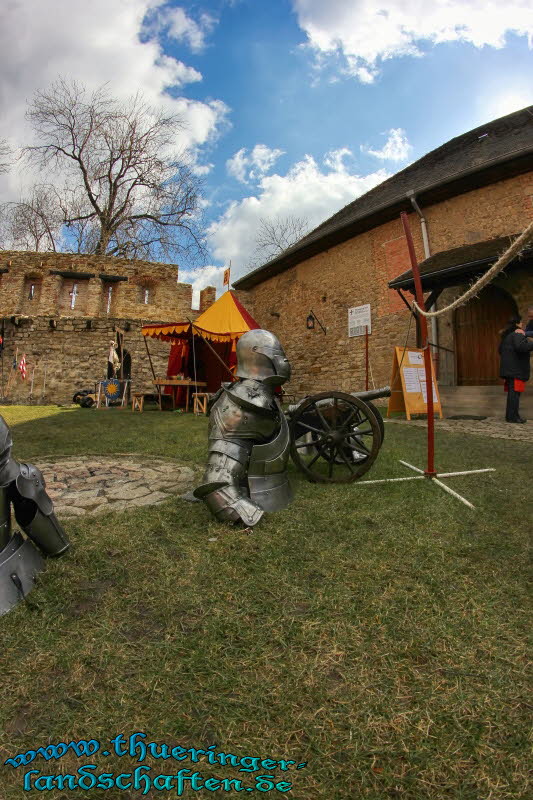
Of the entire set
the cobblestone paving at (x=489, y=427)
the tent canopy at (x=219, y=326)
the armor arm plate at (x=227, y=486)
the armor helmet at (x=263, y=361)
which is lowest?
the cobblestone paving at (x=489, y=427)

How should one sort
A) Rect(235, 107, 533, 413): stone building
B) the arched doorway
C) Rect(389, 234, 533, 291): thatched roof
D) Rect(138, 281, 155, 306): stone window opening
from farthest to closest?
Rect(138, 281, 155, 306): stone window opening, the arched doorway, Rect(235, 107, 533, 413): stone building, Rect(389, 234, 533, 291): thatched roof

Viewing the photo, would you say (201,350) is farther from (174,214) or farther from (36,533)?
(174,214)

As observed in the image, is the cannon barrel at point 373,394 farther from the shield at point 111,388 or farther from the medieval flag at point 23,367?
the medieval flag at point 23,367

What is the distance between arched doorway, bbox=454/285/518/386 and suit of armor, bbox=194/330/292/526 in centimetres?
909

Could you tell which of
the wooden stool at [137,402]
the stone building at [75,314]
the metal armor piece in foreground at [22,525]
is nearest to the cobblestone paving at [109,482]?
the metal armor piece in foreground at [22,525]

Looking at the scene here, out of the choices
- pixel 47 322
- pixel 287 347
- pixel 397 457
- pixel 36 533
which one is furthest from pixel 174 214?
pixel 36 533

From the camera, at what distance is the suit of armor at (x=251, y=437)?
7.15ft

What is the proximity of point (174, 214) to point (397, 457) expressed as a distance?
22.8 meters

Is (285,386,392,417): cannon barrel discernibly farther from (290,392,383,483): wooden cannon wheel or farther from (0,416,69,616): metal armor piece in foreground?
(0,416,69,616): metal armor piece in foreground

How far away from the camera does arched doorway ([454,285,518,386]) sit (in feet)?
32.2

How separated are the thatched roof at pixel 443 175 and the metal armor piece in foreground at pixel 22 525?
1058 cm

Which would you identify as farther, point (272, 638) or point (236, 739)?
point (272, 638)

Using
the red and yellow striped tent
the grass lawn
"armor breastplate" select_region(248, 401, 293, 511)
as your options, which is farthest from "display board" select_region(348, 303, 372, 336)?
the grass lawn

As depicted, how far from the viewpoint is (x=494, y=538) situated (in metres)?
2.03
